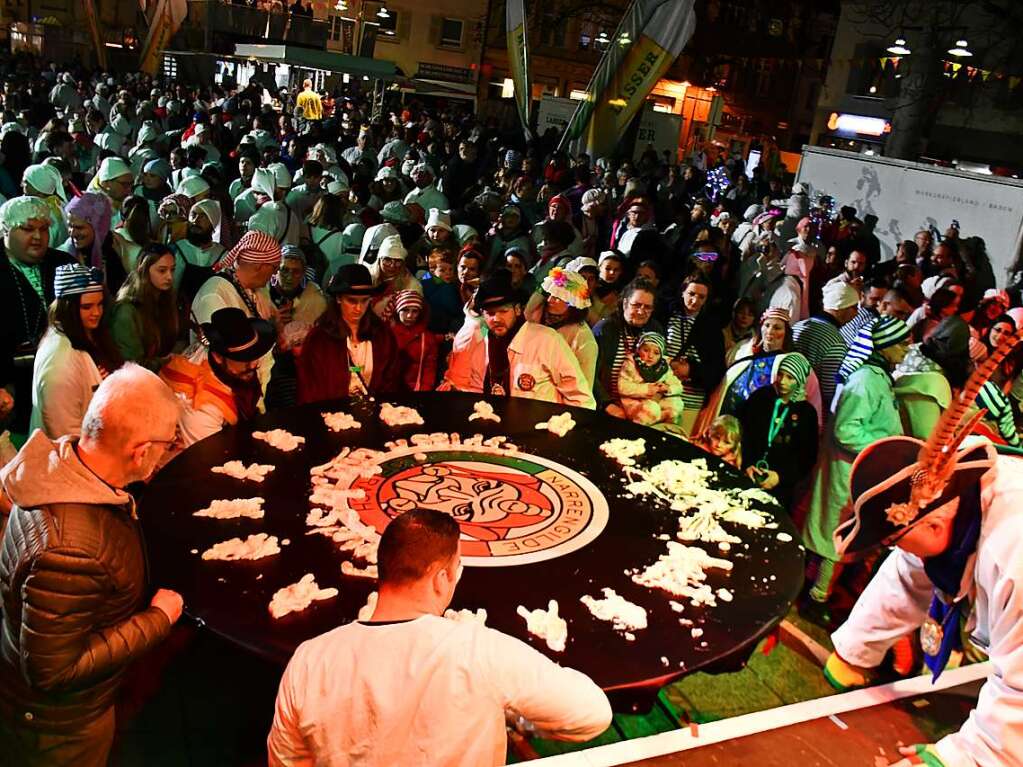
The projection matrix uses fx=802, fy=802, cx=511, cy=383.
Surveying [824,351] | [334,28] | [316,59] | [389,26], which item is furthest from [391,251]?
[334,28]

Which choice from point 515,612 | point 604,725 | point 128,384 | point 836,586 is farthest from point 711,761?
point 836,586

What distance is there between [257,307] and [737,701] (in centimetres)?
402

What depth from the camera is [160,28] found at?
22.1m

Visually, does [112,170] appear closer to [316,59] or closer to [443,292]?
[443,292]

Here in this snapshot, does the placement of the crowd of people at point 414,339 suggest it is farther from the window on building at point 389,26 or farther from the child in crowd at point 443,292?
the window on building at point 389,26

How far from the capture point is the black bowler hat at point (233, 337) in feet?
13.7

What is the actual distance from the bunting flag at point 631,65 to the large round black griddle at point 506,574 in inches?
415

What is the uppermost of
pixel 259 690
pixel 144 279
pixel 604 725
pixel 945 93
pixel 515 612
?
pixel 945 93

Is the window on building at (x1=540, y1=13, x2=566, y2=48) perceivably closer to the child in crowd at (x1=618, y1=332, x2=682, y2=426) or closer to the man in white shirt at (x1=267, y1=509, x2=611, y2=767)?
the child in crowd at (x1=618, y1=332, x2=682, y2=426)

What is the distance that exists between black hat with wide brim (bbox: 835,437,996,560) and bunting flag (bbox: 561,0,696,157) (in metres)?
11.7

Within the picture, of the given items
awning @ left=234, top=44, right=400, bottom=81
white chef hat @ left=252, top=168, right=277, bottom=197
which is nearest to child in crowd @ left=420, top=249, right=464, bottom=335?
white chef hat @ left=252, top=168, right=277, bottom=197

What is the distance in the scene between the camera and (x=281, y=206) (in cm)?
866

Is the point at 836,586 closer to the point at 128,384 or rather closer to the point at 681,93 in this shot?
the point at 128,384

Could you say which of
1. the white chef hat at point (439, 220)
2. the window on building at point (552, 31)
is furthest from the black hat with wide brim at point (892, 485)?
the window on building at point (552, 31)
